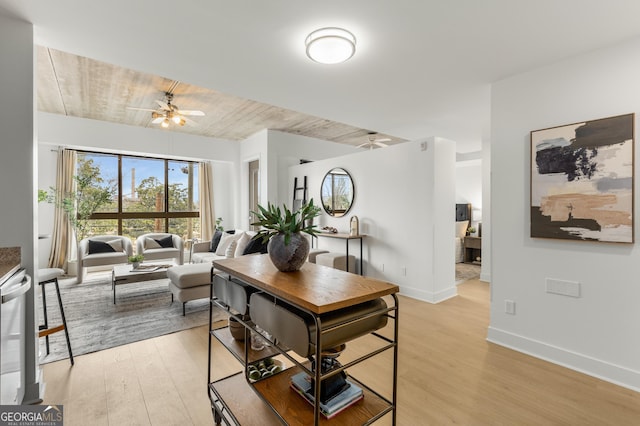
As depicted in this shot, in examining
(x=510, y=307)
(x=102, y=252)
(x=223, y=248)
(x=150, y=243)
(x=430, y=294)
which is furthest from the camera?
(x=150, y=243)

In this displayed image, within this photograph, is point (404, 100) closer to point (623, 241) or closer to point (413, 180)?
point (413, 180)

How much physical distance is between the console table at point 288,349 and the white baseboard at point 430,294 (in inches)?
108

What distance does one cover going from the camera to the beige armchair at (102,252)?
5.15 meters

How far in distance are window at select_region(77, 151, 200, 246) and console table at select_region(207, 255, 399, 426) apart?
6013 millimetres

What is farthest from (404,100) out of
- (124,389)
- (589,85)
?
(124,389)

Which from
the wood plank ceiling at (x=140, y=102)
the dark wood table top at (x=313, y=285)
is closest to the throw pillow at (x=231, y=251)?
the wood plank ceiling at (x=140, y=102)

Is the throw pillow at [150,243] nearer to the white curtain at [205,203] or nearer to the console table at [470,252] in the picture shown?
the white curtain at [205,203]

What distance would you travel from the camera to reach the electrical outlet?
2.76 meters

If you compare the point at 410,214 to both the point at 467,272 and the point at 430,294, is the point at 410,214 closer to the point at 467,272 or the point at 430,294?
the point at 430,294

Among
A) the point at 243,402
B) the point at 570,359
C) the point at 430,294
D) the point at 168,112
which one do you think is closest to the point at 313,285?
the point at 243,402

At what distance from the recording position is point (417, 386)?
7.12 ft

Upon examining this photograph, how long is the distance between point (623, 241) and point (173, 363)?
12.0ft

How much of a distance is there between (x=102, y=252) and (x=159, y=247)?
986 millimetres

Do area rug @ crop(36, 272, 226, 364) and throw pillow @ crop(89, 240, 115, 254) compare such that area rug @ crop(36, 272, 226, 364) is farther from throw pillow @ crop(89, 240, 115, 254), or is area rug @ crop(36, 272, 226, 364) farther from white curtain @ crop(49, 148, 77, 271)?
white curtain @ crop(49, 148, 77, 271)
